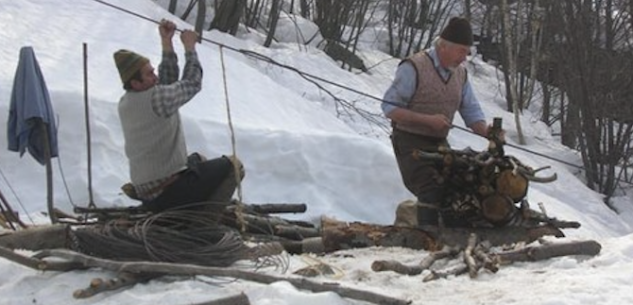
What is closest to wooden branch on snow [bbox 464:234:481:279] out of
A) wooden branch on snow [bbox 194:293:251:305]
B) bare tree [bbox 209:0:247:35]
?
wooden branch on snow [bbox 194:293:251:305]

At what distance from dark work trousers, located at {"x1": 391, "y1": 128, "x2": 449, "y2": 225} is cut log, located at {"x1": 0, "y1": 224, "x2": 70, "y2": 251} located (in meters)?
2.38

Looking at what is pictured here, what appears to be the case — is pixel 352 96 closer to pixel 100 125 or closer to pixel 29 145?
pixel 100 125

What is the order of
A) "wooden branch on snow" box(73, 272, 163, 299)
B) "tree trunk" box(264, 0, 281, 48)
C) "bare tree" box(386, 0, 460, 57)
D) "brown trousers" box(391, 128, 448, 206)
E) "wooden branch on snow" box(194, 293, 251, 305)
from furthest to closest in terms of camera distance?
1. "bare tree" box(386, 0, 460, 57)
2. "tree trunk" box(264, 0, 281, 48)
3. "brown trousers" box(391, 128, 448, 206)
4. "wooden branch on snow" box(73, 272, 163, 299)
5. "wooden branch on snow" box(194, 293, 251, 305)

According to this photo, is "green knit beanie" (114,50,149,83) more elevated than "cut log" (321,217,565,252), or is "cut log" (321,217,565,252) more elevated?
"green knit beanie" (114,50,149,83)

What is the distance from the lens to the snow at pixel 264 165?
4.92 metres

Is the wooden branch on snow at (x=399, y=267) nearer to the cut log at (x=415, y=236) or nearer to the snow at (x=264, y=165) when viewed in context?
the snow at (x=264, y=165)

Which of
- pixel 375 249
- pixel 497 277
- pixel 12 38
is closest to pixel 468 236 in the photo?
pixel 375 249

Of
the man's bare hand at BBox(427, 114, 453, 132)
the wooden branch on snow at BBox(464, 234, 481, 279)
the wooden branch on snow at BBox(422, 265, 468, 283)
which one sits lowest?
the wooden branch on snow at BBox(422, 265, 468, 283)

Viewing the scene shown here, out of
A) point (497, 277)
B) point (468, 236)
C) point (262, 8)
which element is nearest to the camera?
point (497, 277)

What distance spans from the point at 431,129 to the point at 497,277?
5.18ft

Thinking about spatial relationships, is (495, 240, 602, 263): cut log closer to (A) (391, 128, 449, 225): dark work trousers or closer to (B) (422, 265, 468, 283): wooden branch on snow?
(B) (422, 265, 468, 283): wooden branch on snow

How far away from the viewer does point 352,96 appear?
18.4 meters

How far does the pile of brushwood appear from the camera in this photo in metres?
5.06

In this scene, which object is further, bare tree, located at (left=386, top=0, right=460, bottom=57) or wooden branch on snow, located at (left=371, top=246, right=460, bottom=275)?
bare tree, located at (left=386, top=0, right=460, bottom=57)
